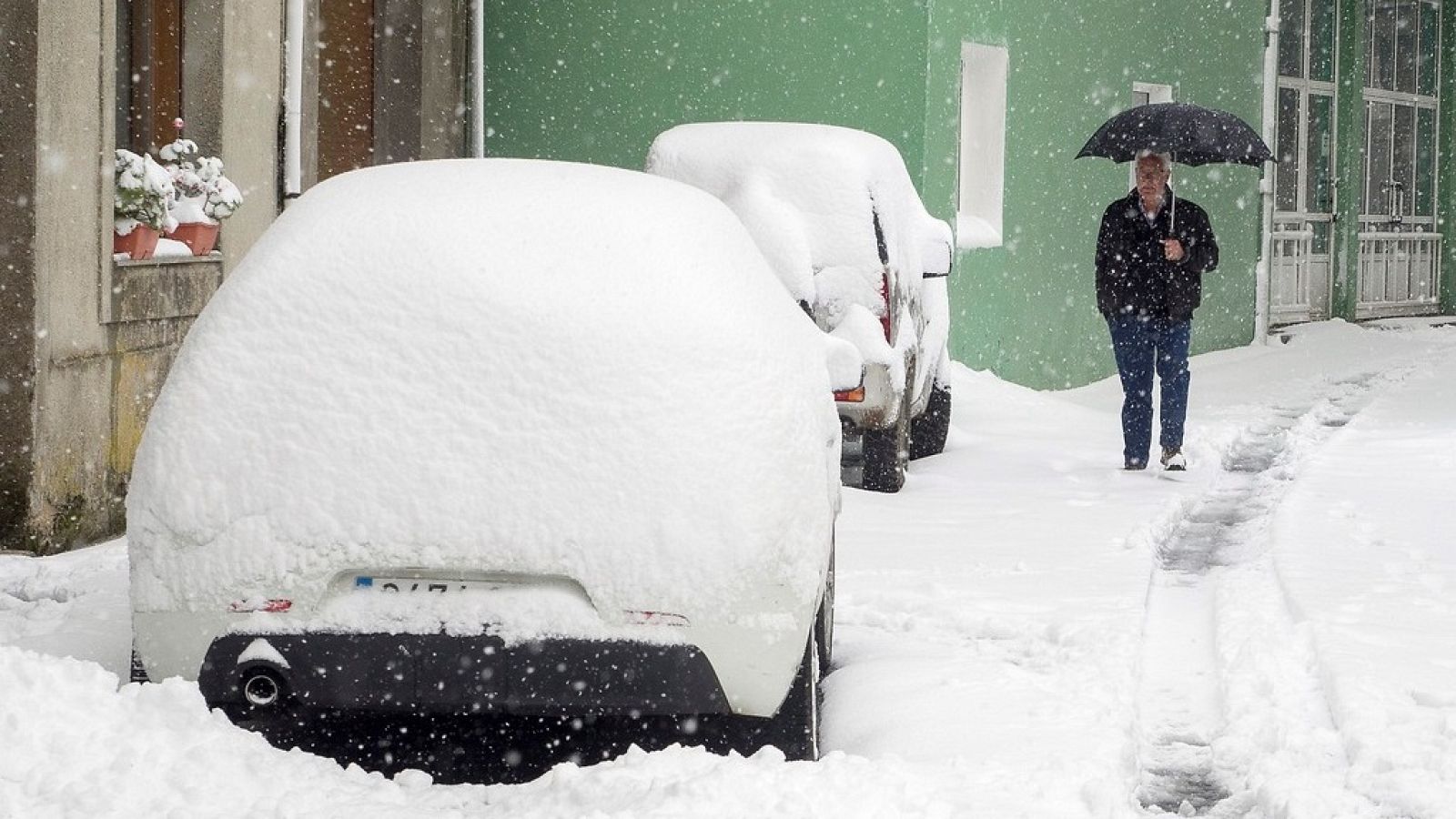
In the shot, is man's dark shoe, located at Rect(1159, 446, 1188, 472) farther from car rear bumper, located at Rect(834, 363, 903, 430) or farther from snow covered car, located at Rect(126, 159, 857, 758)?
snow covered car, located at Rect(126, 159, 857, 758)

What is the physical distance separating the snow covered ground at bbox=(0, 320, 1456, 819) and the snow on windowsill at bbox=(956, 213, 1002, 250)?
3894 mm

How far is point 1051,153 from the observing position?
16812 millimetres

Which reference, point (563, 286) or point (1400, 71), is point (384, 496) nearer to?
point (563, 286)

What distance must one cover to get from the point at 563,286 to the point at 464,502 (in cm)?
60

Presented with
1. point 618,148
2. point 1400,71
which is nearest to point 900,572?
point 618,148

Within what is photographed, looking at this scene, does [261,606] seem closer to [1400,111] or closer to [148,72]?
[148,72]

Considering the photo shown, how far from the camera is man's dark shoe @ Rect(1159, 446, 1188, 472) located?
11203 mm

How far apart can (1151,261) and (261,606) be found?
24.6ft

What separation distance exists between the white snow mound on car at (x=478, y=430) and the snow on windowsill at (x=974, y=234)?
10.8 m

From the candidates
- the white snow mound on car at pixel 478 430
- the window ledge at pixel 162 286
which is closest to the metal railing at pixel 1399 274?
the window ledge at pixel 162 286

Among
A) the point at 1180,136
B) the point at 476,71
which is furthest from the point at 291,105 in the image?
the point at 1180,136

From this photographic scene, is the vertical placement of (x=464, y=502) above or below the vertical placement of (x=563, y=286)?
below

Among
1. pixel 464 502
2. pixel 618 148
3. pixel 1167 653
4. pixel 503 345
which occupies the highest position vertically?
pixel 618 148

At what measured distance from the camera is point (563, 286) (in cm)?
465
